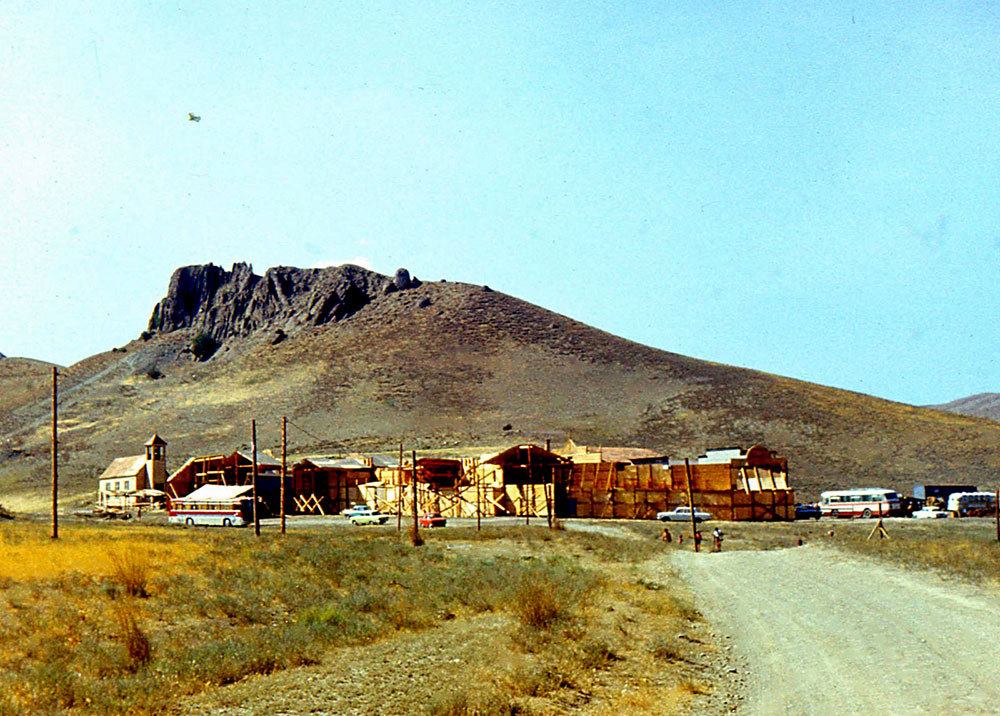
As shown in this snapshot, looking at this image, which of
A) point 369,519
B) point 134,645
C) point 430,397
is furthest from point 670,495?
point 430,397

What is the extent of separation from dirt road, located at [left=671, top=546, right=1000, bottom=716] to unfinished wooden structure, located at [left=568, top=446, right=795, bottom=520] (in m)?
32.6

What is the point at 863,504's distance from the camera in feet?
212

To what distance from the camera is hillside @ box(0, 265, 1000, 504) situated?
9981cm

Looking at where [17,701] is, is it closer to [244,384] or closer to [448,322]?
[244,384]

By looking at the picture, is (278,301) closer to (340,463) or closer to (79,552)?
(340,463)

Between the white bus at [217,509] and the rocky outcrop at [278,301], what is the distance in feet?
337

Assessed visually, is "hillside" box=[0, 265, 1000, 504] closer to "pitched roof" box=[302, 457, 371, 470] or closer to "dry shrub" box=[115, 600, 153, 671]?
"pitched roof" box=[302, 457, 371, 470]

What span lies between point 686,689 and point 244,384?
13735cm

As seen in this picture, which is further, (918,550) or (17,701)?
(918,550)

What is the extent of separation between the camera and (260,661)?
1416cm

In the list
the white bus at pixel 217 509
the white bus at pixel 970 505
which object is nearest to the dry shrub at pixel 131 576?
the white bus at pixel 217 509

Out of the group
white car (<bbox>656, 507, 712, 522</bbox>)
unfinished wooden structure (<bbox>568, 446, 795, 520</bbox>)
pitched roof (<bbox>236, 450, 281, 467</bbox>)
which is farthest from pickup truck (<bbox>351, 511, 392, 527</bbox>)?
white car (<bbox>656, 507, 712, 522</bbox>)

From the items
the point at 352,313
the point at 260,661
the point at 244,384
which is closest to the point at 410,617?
the point at 260,661

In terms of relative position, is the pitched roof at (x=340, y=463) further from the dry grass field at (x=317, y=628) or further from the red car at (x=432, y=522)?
the dry grass field at (x=317, y=628)
